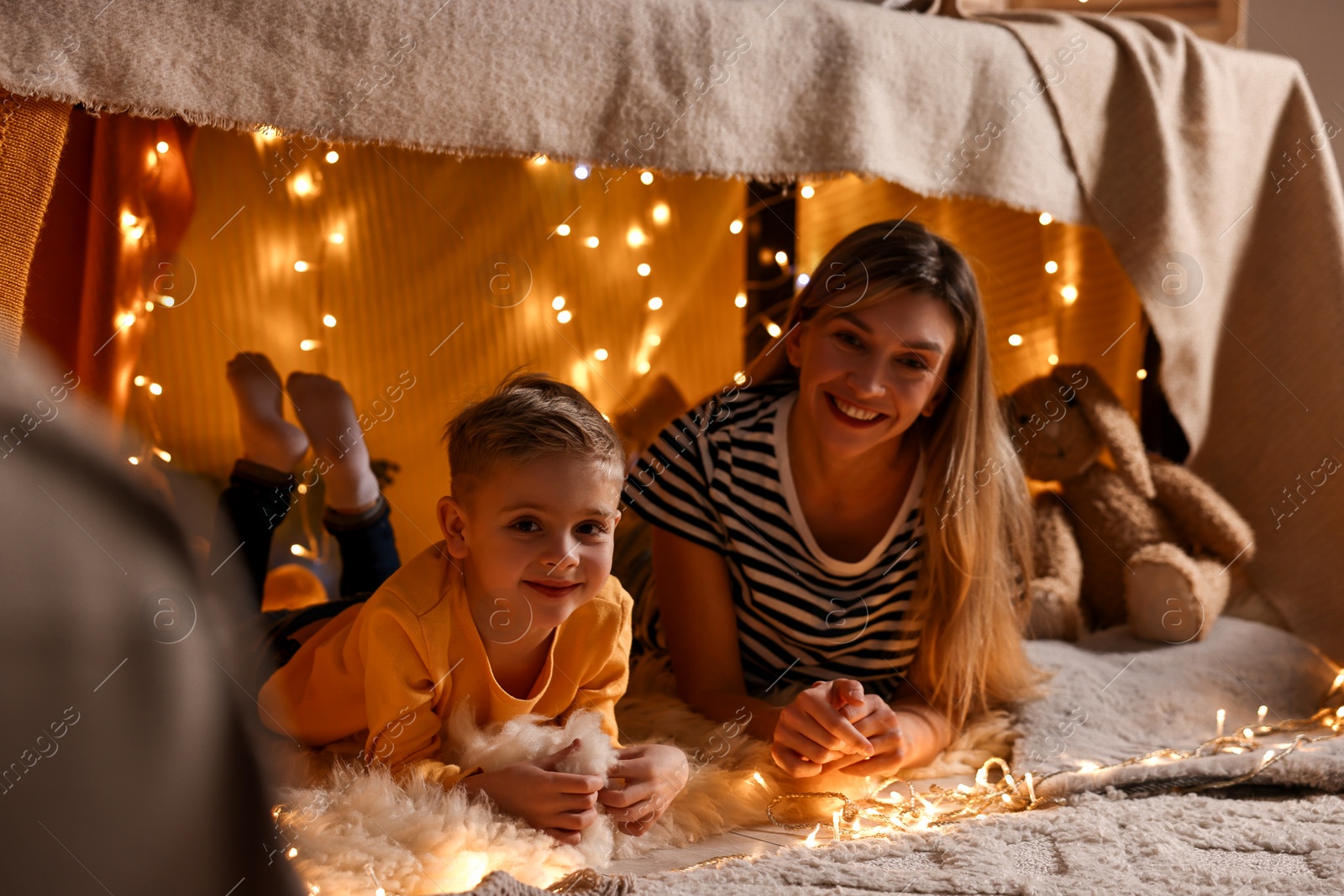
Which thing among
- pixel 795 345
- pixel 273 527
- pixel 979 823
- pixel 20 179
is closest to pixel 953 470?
pixel 795 345

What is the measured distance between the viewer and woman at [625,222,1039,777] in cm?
102

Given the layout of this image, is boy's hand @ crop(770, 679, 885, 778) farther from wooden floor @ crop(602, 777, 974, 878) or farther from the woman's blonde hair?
the woman's blonde hair

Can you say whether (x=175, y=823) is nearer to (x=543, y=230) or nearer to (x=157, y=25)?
(x=157, y=25)

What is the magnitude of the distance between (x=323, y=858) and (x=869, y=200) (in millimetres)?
1283

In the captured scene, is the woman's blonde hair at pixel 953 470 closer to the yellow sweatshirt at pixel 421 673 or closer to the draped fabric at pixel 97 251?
→ the yellow sweatshirt at pixel 421 673

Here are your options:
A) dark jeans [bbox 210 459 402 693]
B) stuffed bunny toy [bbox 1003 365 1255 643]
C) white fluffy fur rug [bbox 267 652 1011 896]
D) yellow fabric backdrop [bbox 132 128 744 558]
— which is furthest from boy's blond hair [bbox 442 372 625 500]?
stuffed bunny toy [bbox 1003 365 1255 643]

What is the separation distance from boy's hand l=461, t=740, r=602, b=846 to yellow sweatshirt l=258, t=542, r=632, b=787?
0.16ft

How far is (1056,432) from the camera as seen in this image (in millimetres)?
1374

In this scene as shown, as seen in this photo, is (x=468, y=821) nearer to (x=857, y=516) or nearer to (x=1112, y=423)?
(x=857, y=516)

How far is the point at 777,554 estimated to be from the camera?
109cm

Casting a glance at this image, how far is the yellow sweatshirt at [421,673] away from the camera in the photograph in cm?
80

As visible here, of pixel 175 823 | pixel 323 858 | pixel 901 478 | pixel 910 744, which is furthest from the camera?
pixel 901 478

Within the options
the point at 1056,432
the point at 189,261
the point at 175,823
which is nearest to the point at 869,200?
the point at 1056,432

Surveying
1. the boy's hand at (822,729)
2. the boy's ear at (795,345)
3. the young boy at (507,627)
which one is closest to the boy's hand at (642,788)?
the young boy at (507,627)
